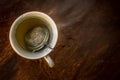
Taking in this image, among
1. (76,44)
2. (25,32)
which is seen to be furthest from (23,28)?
(76,44)

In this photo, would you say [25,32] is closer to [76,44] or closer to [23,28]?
[23,28]

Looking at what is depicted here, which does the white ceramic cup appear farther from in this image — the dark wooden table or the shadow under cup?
the dark wooden table

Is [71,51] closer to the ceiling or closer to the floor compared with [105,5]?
closer to the floor

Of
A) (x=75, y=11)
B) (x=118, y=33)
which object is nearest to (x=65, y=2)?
(x=75, y=11)

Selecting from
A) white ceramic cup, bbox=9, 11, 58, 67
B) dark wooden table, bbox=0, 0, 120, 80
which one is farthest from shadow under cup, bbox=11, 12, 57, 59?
dark wooden table, bbox=0, 0, 120, 80

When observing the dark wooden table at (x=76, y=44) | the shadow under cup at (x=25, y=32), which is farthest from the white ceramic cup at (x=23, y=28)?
the dark wooden table at (x=76, y=44)

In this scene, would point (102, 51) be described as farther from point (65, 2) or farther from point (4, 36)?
point (4, 36)

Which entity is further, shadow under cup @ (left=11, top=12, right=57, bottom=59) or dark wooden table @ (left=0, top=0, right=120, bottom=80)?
dark wooden table @ (left=0, top=0, right=120, bottom=80)
